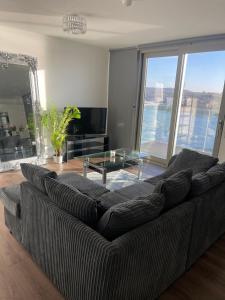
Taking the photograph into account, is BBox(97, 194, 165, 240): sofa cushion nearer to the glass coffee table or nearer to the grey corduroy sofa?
the grey corduroy sofa

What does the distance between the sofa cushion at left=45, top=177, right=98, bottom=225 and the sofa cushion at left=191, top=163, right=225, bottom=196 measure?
90cm

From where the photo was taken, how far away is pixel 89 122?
5070 millimetres

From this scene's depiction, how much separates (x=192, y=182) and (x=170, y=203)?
35 centimetres

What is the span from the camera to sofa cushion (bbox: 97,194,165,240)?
134cm

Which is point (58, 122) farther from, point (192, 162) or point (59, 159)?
point (192, 162)

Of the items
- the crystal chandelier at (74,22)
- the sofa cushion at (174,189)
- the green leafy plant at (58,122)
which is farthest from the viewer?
the green leafy plant at (58,122)

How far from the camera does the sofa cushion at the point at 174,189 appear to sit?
1.65 m

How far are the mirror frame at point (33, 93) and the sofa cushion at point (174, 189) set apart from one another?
3.27m

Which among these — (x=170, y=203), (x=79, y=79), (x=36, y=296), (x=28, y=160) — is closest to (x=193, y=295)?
(x=170, y=203)

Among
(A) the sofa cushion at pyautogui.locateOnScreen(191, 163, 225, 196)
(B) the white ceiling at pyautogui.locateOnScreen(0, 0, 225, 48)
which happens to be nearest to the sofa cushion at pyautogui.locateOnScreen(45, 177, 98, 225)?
(A) the sofa cushion at pyautogui.locateOnScreen(191, 163, 225, 196)

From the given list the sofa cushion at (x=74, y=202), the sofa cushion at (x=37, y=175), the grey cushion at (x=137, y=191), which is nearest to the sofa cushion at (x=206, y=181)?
the grey cushion at (x=137, y=191)

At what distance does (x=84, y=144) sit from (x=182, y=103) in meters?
2.26

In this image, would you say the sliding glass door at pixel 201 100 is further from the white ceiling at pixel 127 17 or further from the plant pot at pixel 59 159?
the plant pot at pixel 59 159

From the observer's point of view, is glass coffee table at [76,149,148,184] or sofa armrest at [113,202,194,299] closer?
sofa armrest at [113,202,194,299]
